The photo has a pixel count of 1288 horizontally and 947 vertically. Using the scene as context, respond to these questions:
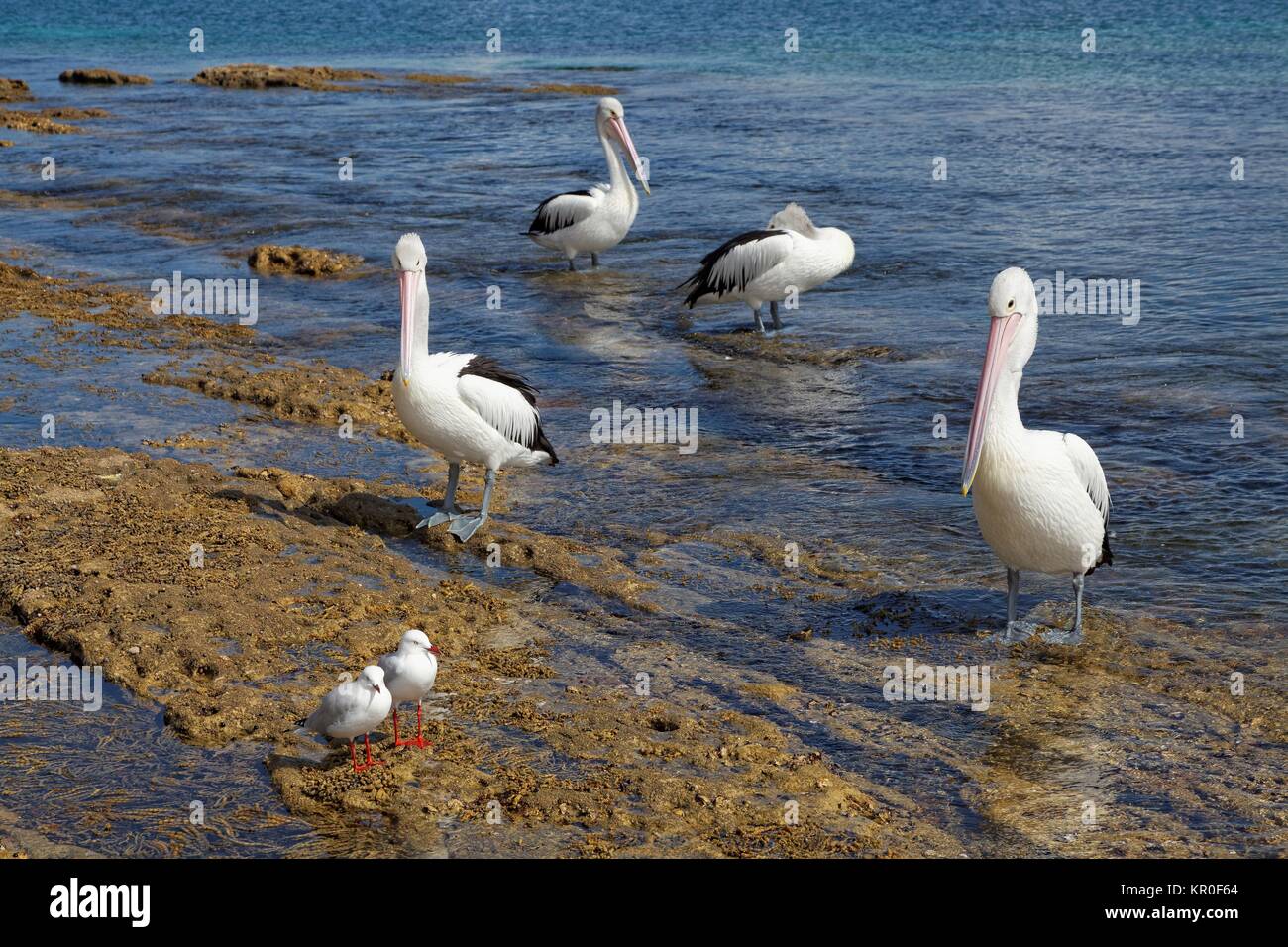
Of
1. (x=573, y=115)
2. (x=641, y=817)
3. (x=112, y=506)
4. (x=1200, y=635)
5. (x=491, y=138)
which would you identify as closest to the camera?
(x=641, y=817)

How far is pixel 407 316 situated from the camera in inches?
272

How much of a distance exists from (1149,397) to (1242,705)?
14.3ft

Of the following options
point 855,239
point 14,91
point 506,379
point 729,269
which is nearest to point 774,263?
point 729,269

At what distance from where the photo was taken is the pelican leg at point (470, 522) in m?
6.81

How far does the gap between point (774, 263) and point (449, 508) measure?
16.2ft

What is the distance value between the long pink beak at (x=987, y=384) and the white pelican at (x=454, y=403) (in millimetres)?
2536

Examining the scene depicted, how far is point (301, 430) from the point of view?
8.41 metres

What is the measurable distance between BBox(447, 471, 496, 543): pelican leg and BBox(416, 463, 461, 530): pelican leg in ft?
0.25

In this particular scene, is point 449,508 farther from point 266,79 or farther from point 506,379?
point 266,79

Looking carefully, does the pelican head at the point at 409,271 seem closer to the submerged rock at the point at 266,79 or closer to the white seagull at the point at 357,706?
the white seagull at the point at 357,706

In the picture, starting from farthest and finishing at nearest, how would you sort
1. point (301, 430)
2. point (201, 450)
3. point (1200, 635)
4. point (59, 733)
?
point (301, 430), point (201, 450), point (1200, 635), point (59, 733)

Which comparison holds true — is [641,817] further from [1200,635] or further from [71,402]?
[71,402]

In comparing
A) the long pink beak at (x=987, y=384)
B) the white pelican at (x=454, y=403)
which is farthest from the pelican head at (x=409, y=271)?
the long pink beak at (x=987, y=384)
